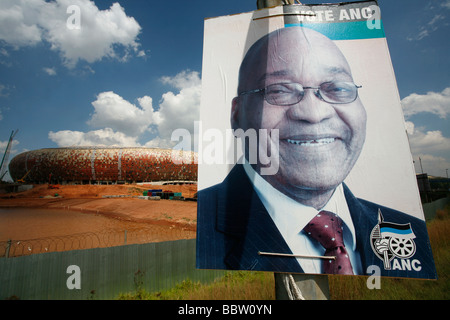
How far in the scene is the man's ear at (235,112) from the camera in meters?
3.36

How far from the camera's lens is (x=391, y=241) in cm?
272

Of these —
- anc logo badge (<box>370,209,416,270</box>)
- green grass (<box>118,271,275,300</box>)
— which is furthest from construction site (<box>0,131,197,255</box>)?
anc logo badge (<box>370,209,416,270</box>)

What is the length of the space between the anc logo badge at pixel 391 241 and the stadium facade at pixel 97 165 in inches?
2184

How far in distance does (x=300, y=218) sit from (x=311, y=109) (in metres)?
1.69

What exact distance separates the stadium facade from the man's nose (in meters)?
54.7

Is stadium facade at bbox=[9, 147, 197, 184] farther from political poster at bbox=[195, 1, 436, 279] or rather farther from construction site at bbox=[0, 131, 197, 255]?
political poster at bbox=[195, 1, 436, 279]

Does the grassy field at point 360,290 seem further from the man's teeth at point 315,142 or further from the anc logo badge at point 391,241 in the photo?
the man's teeth at point 315,142

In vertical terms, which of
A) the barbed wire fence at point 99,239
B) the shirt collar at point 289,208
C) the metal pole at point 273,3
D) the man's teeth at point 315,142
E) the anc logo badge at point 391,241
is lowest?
the barbed wire fence at point 99,239

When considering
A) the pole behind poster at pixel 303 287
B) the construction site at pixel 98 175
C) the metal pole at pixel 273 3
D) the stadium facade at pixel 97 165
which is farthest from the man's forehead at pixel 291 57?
the stadium facade at pixel 97 165

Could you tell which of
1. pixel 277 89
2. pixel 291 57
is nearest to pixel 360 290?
pixel 277 89

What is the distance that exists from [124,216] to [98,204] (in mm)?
8749

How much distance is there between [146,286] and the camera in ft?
22.7

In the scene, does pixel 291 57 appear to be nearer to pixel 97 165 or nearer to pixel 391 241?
pixel 391 241
